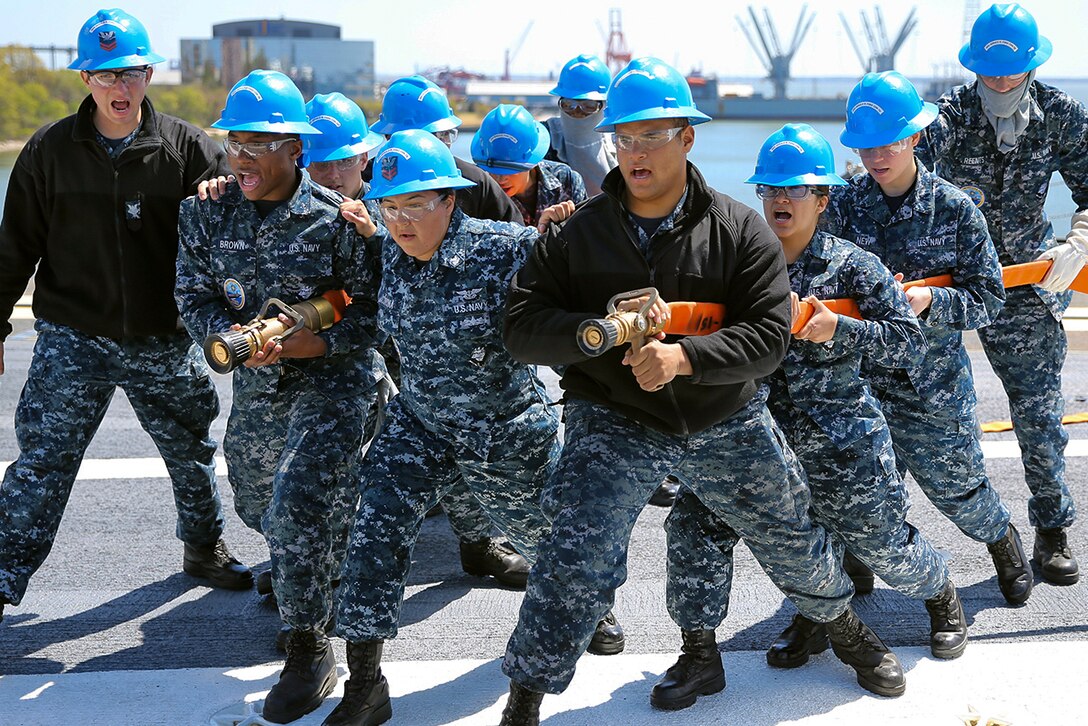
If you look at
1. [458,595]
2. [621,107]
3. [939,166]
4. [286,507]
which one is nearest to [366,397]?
[286,507]

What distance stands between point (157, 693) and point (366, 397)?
47.6 inches

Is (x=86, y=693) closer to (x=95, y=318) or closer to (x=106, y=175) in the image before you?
(x=95, y=318)

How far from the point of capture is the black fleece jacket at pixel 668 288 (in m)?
3.74

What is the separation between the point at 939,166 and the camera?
17.7 ft

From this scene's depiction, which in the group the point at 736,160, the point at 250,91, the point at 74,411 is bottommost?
the point at 736,160

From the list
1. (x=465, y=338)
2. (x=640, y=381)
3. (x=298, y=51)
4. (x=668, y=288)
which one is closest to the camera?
(x=640, y=381)

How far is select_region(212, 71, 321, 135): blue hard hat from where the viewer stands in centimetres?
442

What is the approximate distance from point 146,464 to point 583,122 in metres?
2.98

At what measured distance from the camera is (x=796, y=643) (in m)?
4.47

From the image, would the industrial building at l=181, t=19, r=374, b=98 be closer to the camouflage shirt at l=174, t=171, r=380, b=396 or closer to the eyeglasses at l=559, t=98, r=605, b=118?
the eyeglasses at l=559, t=98, r=605, b=118

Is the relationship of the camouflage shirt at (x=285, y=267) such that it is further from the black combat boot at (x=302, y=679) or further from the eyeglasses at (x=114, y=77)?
the black combat boot at (x=302, y=679)

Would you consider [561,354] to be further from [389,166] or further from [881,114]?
[881,114]

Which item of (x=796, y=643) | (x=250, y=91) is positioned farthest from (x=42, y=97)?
(x=796, y=643)

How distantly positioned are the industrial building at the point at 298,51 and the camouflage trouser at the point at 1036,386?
100662mm
